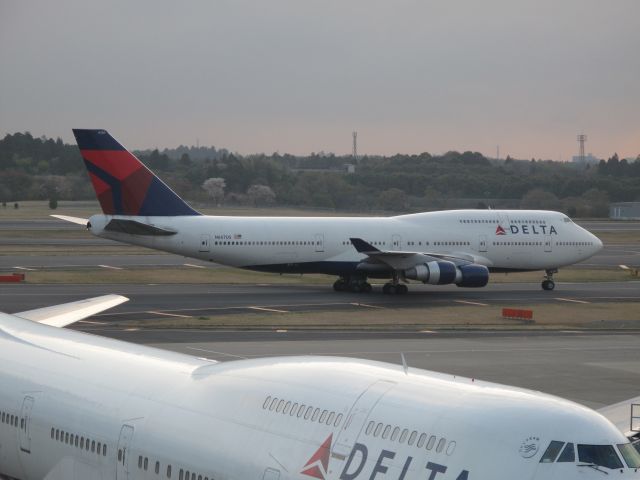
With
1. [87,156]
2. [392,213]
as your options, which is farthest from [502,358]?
[392,213]

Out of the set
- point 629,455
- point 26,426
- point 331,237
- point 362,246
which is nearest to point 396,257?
point 362,246

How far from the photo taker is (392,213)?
181750mm

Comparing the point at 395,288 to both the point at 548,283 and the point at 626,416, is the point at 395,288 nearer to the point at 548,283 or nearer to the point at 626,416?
the point at 548,283

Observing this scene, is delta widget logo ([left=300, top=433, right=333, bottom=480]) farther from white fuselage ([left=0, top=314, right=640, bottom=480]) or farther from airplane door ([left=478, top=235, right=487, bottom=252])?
airplane door ([left=478, top=235, right=487, bottom=252])

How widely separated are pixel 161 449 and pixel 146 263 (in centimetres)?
6996

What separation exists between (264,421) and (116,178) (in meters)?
49.1

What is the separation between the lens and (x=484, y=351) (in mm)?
43281

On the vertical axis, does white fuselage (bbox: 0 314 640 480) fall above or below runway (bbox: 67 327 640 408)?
above

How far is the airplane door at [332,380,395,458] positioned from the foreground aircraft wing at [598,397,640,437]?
10452 millimetres

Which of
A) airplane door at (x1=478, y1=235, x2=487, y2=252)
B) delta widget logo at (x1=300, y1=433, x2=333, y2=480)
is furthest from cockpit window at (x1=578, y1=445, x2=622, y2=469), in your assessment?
airplane door at (x1=478, y1=235, x2=487, y2=252)

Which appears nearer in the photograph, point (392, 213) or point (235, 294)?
point (235, 294)

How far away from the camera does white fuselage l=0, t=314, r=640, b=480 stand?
43.2ft

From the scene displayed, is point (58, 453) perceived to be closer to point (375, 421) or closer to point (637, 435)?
point (375, 421)

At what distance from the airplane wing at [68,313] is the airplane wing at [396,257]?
3405 cm
